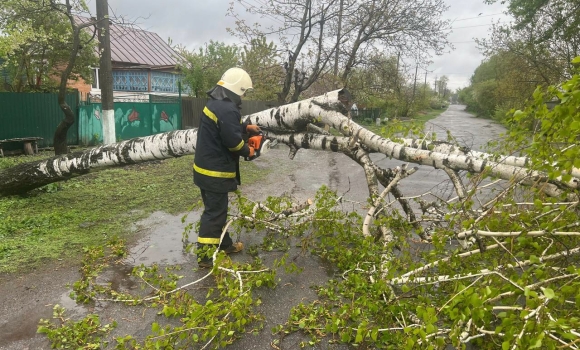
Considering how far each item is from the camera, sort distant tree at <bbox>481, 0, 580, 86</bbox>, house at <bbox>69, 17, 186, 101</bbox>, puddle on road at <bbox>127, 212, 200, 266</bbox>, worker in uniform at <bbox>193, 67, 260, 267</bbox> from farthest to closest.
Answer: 1. house at <bbox>69, 17, 186, 101</bbox>
2. distant tree at <bbox>481, 0, 580, 86</bbox>
3. puddle on road at <bbox>127, 212, 200, 266</bbox>
4. worker in uniform at <bbox>193, 67, 260, 267</bbox>

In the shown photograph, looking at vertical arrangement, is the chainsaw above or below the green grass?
above

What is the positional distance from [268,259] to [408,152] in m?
1.70

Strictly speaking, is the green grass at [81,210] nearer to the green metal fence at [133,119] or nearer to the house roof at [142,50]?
the green metal fence at [133,119]

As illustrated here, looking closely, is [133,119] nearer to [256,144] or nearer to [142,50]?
[256,144]

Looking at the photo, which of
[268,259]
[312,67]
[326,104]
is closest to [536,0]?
[312,67]

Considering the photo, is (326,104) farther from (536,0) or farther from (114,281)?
(536,0)

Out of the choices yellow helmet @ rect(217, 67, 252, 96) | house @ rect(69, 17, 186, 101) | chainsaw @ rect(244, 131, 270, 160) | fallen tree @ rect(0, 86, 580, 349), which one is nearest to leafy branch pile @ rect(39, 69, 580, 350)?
fallen tree @ rect(0, 86, 580, 349)

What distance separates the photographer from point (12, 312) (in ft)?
9.32

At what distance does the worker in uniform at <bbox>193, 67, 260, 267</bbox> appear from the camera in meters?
3.59

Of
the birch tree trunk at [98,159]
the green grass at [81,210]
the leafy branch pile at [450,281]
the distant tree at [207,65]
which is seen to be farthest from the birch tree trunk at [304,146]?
the distant tree at [207,65]

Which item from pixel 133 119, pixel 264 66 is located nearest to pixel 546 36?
pixel 264 66

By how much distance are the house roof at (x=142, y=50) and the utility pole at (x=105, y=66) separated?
42.5 feet

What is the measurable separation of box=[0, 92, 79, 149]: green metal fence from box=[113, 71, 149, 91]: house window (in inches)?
492

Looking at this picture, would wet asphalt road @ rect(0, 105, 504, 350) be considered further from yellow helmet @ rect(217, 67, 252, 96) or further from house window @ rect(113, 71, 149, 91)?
house window @ rect(113, 71, 149, 91)
